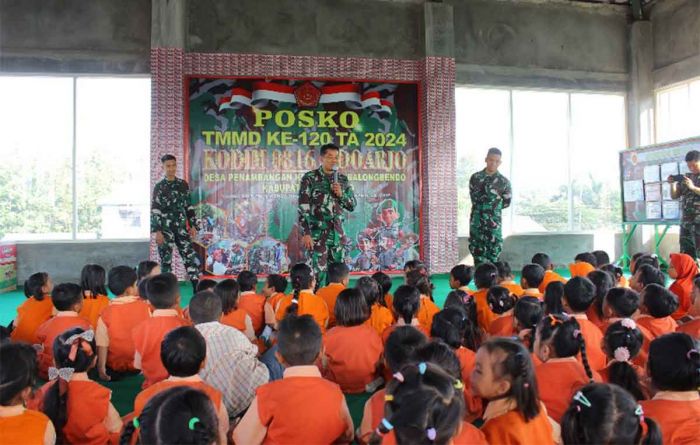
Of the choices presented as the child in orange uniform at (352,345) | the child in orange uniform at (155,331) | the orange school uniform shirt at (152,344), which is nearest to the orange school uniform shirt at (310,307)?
the child in orange uniform at (352,345)

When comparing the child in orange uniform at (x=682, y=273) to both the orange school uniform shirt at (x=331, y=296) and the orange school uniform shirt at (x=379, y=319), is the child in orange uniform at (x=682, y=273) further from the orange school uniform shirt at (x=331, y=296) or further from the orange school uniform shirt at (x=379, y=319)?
the orange school uniform shirt at (x=331, y=296)

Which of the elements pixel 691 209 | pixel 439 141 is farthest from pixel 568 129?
pixel 691 209

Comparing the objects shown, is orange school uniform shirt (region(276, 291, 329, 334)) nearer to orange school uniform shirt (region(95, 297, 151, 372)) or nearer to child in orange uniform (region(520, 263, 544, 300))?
orange school uniform shirt (region(95, 297, 151, 372))

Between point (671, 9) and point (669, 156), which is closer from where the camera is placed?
point (669, 156)

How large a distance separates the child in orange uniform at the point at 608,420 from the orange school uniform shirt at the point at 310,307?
6.56ft

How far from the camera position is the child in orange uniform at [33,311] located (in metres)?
3.19

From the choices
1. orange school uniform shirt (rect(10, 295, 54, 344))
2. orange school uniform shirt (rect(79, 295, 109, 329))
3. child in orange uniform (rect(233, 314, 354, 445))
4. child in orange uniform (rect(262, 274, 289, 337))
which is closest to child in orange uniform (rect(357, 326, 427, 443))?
child in orange uniform (rect(233, 314, 354, 445))

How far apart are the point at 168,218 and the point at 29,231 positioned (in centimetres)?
310

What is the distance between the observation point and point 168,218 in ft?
17.0

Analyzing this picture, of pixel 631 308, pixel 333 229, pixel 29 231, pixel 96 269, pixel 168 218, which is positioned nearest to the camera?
pixel 631 308

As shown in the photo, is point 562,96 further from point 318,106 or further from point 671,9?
point 318,106

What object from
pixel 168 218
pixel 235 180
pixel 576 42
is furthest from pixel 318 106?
pixel 576 42

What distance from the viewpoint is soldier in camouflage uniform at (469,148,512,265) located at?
5.38 meters

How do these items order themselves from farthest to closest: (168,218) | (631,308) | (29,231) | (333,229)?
(29,231) < (168,218) < (333,229) < (631,308)
